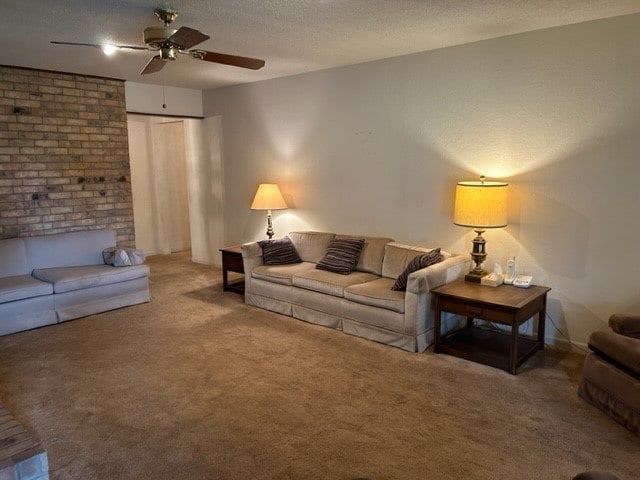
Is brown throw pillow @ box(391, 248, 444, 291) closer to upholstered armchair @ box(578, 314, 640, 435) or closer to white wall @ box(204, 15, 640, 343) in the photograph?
white wall @ box(204, 15, 640, 343)

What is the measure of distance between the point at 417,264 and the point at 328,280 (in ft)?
2.75

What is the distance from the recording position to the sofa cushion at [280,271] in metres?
4.55

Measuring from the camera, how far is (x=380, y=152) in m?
4.66

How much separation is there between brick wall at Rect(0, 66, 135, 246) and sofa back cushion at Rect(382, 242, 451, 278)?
3.38 meters

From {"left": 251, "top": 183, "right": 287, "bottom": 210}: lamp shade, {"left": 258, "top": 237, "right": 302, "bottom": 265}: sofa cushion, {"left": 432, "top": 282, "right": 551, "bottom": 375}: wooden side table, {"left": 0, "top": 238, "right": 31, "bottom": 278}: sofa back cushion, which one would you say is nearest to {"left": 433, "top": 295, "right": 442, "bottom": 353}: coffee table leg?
{"left": 432, "top": 282, "right": 551, "bottom": 375}: wooden side table

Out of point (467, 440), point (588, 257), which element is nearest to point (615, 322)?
point (588, 257)

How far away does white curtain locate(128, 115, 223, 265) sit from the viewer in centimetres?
663

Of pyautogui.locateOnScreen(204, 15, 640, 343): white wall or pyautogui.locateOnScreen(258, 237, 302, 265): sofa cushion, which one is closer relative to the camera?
pyautogui.locateOnScreen(204, 15, 640, 343): white wall

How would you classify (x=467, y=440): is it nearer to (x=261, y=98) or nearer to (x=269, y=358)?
(x=269, y=358)

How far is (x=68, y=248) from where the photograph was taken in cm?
499

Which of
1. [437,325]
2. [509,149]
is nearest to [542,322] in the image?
[437,325]

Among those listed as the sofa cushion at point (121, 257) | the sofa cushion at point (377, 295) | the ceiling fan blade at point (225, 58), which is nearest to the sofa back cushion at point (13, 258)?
the sofa cushion at point (121, 257)

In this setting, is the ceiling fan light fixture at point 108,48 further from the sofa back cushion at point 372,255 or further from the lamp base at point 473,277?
the lamp base at point 473,277

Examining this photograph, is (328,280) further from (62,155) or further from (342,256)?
(62,155)
